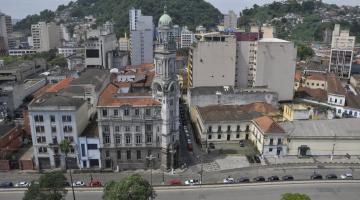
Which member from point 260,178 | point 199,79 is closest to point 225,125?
point 260,178

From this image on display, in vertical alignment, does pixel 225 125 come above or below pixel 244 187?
above

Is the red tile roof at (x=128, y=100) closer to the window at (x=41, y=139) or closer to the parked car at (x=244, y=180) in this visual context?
the window at (x=41, y=139)

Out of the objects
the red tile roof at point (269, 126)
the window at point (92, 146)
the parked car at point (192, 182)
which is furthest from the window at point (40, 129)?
the red tile roof at point (269, 126)

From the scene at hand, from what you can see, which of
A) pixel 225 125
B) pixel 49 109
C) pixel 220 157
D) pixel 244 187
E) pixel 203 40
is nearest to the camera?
pixel 244 187

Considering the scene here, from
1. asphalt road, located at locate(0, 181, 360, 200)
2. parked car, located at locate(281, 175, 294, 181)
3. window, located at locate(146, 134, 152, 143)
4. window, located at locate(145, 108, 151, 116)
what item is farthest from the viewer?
window, located at locate(146, 134, 152, 143)

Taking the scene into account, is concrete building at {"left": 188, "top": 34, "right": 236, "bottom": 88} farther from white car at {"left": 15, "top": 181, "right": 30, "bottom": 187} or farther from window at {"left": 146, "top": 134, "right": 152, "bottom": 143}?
white car at {"left": 15, "top": 181, "right": 30, "bottom": 187}

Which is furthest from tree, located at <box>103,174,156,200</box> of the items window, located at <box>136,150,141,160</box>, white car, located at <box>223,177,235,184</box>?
window, located at <box>136,150,141,160</box>

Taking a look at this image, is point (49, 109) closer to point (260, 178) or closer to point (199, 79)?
point (260, 178)
